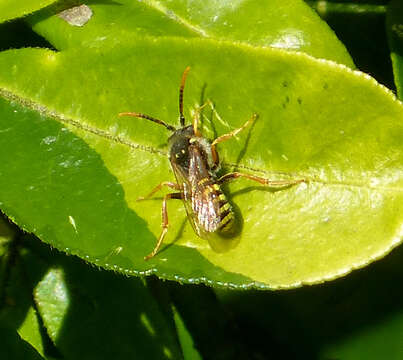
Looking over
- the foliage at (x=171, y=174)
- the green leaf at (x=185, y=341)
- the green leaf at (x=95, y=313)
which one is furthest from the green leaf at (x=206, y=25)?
the green leaf at (x=185, y=341)

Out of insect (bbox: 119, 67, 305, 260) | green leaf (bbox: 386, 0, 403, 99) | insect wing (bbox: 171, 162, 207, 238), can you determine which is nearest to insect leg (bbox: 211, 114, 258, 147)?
insect (bbox: 119, 67, 305, 260)

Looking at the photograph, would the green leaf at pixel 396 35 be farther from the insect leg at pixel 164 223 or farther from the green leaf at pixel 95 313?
the green leaf at pixel 95 313

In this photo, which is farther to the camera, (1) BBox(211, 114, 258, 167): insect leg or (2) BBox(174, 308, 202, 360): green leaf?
(2) BBox(174, 308, 202, 360): green leaf

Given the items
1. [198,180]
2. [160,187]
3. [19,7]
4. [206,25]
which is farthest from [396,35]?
[19,7]

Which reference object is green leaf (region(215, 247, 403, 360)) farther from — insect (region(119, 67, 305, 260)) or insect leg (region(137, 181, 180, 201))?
insect leg (region(137, 181, 180, 201))

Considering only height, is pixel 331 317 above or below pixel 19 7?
below

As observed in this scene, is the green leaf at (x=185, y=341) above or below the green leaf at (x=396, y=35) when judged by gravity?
below

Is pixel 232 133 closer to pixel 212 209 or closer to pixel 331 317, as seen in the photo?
pixel 212 209
